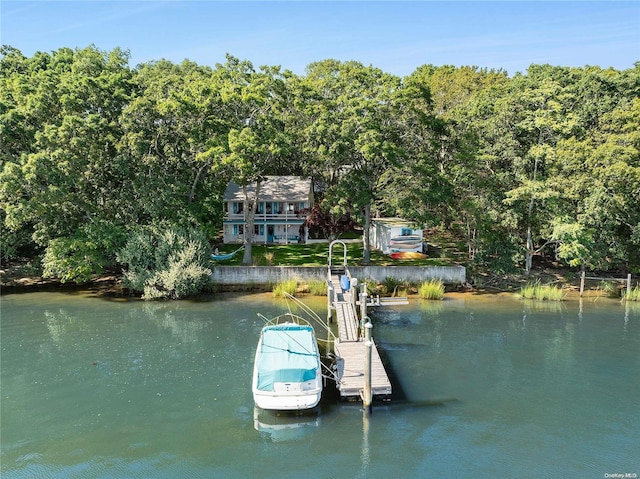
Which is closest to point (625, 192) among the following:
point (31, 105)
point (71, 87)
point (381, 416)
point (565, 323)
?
point (565, 323)

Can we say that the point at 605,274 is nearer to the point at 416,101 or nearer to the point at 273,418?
the point at 416,101

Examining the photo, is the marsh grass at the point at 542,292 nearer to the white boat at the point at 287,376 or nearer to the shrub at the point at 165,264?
the white boat at the point at 287,376

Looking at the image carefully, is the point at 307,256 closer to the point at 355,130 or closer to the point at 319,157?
the point at 319,157

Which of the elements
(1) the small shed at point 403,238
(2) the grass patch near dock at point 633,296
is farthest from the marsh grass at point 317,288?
(2) the grass patch near dock at point 633,296

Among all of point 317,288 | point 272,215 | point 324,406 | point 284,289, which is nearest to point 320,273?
point 317,288

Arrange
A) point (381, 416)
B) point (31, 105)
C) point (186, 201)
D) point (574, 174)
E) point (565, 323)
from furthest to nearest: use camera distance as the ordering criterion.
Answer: point (186, 201) < point (574, 174) < point (31, 105) < point (565, 323) < point (381, 416)

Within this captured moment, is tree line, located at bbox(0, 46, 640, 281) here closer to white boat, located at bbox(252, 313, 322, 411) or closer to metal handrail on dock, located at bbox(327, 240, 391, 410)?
metal handrail on dock, located at bbox(327, 240, 391, 410)

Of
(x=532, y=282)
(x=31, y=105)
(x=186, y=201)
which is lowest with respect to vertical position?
(x=532, y=282)

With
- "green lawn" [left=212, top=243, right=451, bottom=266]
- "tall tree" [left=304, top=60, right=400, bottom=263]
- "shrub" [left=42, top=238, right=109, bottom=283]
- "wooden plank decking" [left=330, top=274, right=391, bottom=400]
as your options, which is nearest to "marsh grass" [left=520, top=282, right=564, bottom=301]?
"green lawn" [left=212, top=243, right=451, bottom=266]
